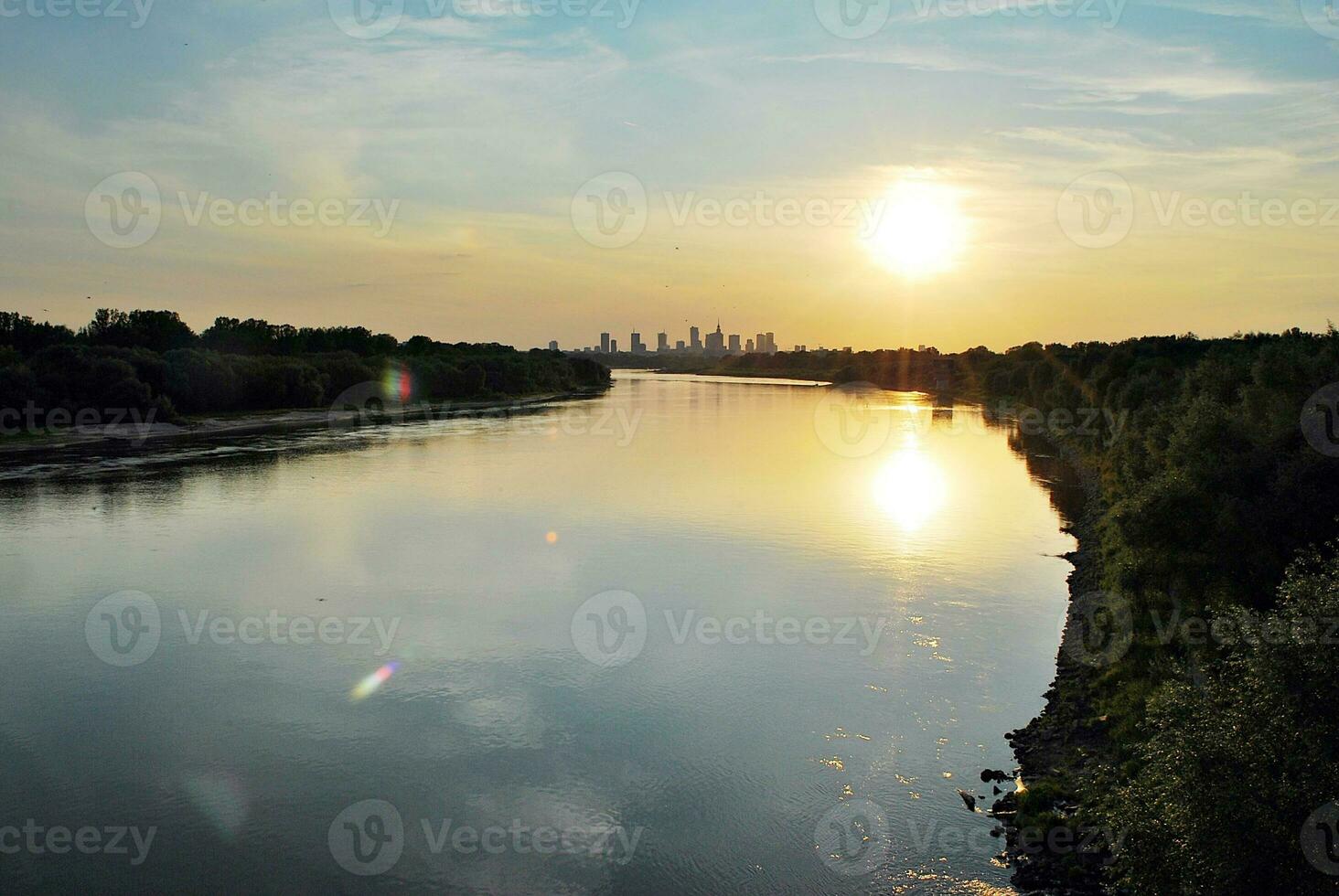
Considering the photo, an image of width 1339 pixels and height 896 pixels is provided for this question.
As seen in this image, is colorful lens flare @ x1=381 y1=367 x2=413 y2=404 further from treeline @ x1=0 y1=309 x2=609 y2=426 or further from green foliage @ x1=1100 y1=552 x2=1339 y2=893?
green foliage @ x1=1100 y1=552 x2=1339 y2=893

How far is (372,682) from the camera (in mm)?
19000

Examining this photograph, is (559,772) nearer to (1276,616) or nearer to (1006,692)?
(1006,692)

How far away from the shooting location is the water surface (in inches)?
504

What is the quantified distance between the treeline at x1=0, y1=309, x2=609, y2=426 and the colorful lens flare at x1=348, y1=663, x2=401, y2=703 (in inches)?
2307

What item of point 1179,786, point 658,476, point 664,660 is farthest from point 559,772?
point 658,476

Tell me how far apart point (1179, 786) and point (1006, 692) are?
9328 millimetres

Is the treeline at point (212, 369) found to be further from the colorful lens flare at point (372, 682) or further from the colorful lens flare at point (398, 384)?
the colorful lens flare at point (372, 682)

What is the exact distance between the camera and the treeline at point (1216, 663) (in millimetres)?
8984

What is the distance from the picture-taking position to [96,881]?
1185 cm

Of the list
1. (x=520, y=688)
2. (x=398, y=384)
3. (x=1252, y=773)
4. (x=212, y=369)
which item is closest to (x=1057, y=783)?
(x=1252, y=773)

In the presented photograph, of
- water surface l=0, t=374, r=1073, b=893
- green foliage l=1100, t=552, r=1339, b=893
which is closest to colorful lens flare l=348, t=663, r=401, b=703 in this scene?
water surface l=0, t=374, r=1073, b=893

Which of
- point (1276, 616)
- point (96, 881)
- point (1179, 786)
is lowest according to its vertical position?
point (96, 881)

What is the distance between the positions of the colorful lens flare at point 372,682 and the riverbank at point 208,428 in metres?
45.4

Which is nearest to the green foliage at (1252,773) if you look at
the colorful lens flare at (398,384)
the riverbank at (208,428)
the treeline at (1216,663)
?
the treeline at (1216,663)
